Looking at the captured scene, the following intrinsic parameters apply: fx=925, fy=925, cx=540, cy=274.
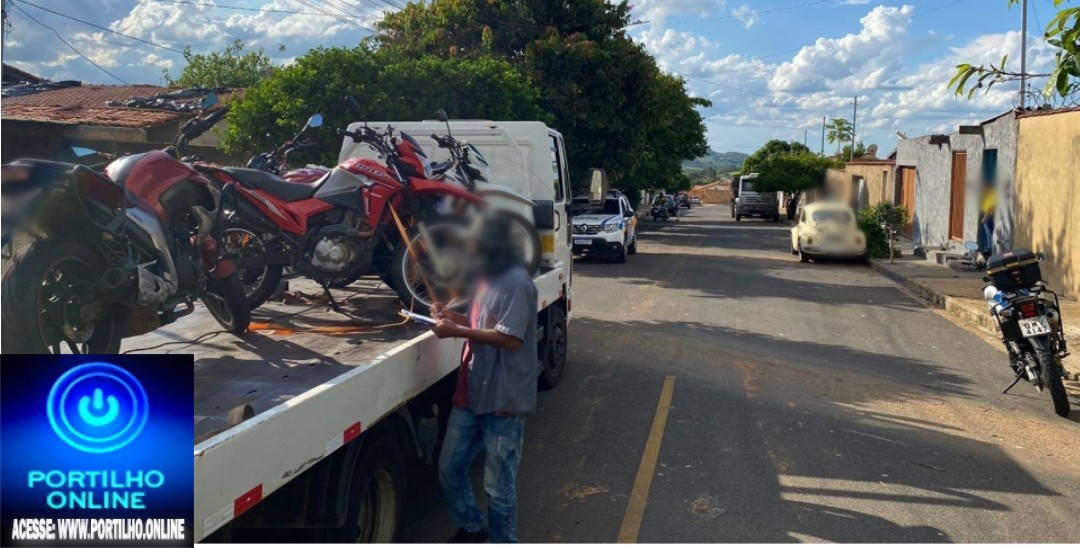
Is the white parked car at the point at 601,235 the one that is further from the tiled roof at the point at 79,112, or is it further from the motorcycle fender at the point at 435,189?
the motorcycle fender at the point at 435,189

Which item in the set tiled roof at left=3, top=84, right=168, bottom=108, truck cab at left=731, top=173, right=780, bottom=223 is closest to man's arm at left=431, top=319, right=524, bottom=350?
tiled roof at left=3, top=84, right=168, bottom=108

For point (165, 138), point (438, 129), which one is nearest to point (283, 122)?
point (165, 138)

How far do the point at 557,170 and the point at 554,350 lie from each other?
6.41ft

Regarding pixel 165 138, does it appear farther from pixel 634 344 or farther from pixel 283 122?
pixel 634 344

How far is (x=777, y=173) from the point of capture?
1837 inches

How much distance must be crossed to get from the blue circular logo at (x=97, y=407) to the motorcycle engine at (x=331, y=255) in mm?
3104

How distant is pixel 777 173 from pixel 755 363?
3862 centimetres

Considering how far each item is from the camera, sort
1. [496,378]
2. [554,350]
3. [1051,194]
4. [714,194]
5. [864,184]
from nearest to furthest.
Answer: [496,378] → [554,350] → [1051,194] → [864,184] → [714,194]

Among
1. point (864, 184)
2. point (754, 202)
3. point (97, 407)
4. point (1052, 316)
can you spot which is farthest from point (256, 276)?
point (754, 202)

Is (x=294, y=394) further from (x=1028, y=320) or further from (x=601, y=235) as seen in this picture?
(x=601, y=235)

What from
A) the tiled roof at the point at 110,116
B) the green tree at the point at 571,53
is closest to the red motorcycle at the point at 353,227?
the tiled roof at the point at 110,116

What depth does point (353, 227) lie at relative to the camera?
6309 millimetres

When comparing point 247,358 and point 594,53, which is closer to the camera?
point 247,358

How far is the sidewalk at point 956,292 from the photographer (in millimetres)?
11376
